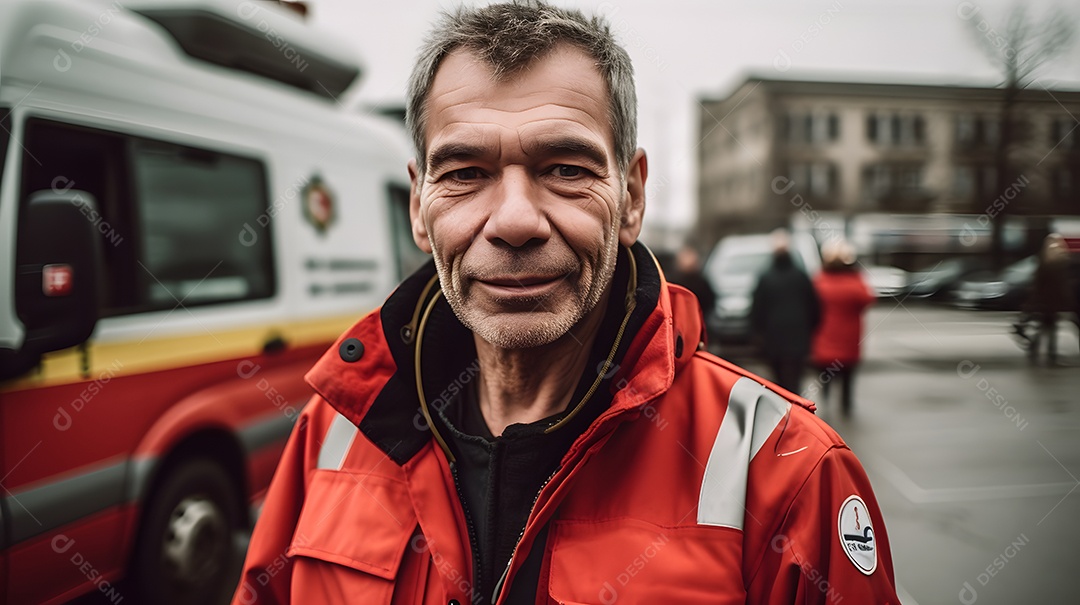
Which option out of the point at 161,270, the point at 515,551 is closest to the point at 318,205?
the point at 161,270

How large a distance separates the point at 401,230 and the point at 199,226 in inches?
75.9

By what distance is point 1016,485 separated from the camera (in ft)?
15.1

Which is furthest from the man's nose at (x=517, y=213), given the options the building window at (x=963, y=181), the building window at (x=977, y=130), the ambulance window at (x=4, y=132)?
the building window at (x=963, y=181)

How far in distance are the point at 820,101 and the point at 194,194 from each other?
88.9ft

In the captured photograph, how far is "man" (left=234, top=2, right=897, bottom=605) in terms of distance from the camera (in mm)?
1218

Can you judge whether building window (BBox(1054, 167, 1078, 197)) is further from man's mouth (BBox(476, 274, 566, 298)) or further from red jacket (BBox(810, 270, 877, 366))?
red jacket (BBox(810, 270, 877, 366))

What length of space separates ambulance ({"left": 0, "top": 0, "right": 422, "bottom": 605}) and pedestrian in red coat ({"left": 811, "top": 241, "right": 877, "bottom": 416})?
474cm

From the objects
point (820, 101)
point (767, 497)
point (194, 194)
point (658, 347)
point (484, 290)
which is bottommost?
point (767, 497)

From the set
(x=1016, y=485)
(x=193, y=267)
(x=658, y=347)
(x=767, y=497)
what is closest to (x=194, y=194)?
(x=193, y=267)

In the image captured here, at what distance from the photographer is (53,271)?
2436mm

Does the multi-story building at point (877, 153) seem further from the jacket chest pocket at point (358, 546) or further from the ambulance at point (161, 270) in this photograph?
the ambulance at point (161, 270)

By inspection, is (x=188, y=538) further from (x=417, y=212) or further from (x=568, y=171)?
(x=568, y=171)

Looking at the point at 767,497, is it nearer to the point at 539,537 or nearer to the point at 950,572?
the point at 539,537

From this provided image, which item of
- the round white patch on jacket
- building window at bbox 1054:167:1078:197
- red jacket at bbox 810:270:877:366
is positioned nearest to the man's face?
the round white patch on jacket
